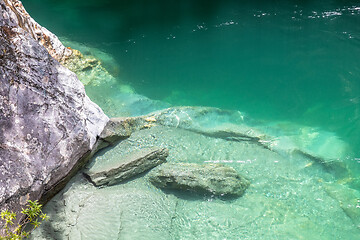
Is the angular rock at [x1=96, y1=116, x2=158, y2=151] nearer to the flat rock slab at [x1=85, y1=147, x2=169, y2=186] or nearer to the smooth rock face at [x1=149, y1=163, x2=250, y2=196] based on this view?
the flat rock slab at [x1=85, y1=147, x2=169, y2=186]

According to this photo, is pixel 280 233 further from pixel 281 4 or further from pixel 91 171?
pixel 281 4

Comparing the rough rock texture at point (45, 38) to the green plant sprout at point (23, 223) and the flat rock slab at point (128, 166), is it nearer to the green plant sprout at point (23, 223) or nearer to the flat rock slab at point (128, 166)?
the flat rock slab at point (128, 166)

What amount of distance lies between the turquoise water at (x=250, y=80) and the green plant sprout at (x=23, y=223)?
977 millimetres

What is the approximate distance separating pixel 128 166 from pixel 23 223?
118cm

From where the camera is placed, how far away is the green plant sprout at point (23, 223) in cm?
205

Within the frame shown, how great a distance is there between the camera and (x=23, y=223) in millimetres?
2262

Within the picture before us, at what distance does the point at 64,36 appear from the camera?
6.70 m

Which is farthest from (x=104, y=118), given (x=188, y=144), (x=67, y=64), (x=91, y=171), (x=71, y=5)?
(x=71, y=5)

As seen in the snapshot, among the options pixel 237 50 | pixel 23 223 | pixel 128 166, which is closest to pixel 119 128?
pixel 128 166

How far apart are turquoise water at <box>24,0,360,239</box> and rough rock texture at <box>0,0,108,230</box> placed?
71 centimetres

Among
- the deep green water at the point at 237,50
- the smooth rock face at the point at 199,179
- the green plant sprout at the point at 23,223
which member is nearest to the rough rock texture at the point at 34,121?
the green plant sprout at the point at 23,223

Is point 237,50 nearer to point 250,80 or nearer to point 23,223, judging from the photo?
point 250,80

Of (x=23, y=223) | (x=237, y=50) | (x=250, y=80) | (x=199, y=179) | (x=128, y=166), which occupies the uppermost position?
(x=237, y=50)

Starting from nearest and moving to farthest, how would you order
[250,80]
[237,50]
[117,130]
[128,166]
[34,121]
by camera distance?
[34,121]
[128,166]
[117,130]
[250,80]
[237,50]
